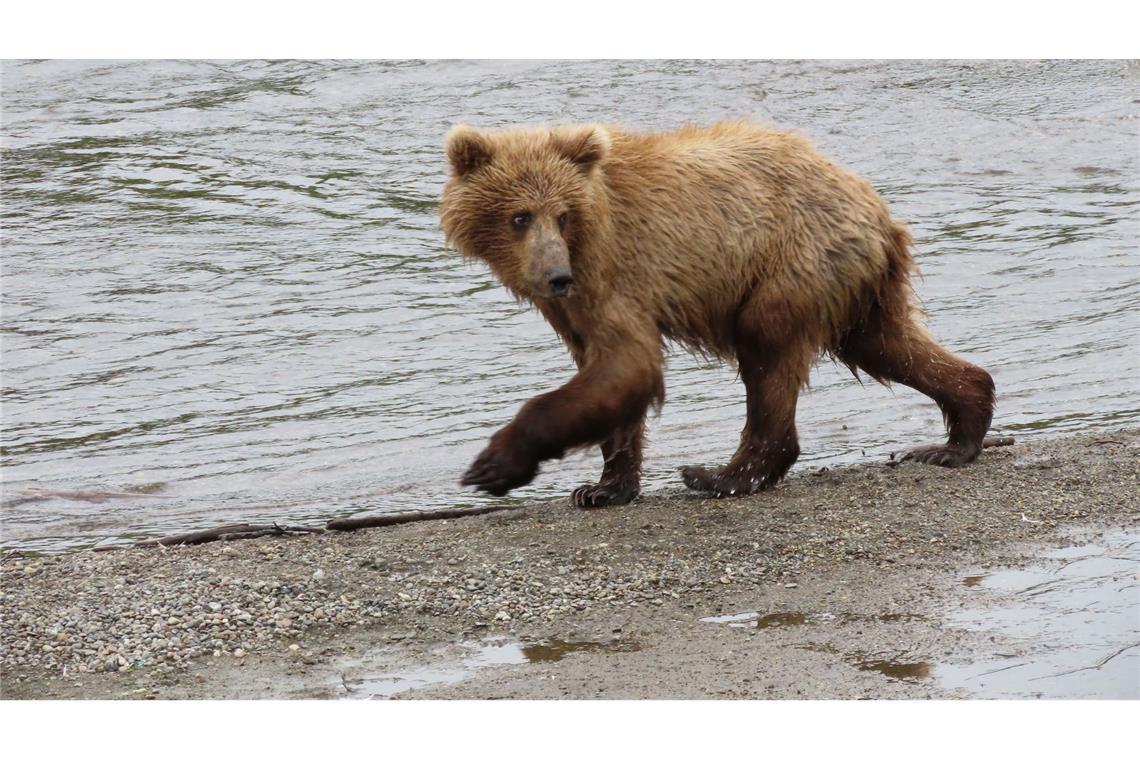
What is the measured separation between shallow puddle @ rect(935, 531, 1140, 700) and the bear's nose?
2065mm

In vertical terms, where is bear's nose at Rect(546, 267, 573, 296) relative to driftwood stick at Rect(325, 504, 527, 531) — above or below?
above

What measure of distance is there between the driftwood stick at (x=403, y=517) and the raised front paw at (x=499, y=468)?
3.05 feet

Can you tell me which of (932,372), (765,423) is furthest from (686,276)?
(932,372)

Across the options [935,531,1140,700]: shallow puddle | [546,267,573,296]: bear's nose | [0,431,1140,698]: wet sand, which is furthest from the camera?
[546,267,573,296]: bear's nose

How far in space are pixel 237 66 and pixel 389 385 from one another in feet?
16.8

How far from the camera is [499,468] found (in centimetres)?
633

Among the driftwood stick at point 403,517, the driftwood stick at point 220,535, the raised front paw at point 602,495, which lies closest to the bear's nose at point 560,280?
the raised front paw at point 602,495

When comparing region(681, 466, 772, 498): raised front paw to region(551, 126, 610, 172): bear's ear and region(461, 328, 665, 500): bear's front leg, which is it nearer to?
region(461, 328, 665, 500): bear's front leg

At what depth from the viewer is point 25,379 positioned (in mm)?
10039

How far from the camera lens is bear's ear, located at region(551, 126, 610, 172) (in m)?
6.50

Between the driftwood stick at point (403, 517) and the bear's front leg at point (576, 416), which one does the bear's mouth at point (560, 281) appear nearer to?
the bear's front leg at point (576, 416)

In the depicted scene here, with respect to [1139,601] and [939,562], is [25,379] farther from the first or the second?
[1139,601]

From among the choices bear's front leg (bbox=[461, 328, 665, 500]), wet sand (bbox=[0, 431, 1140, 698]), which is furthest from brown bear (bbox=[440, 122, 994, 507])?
wet sand (bbox=[0, 431, 1140, 698])

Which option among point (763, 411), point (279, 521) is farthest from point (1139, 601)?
point (279, 521)
